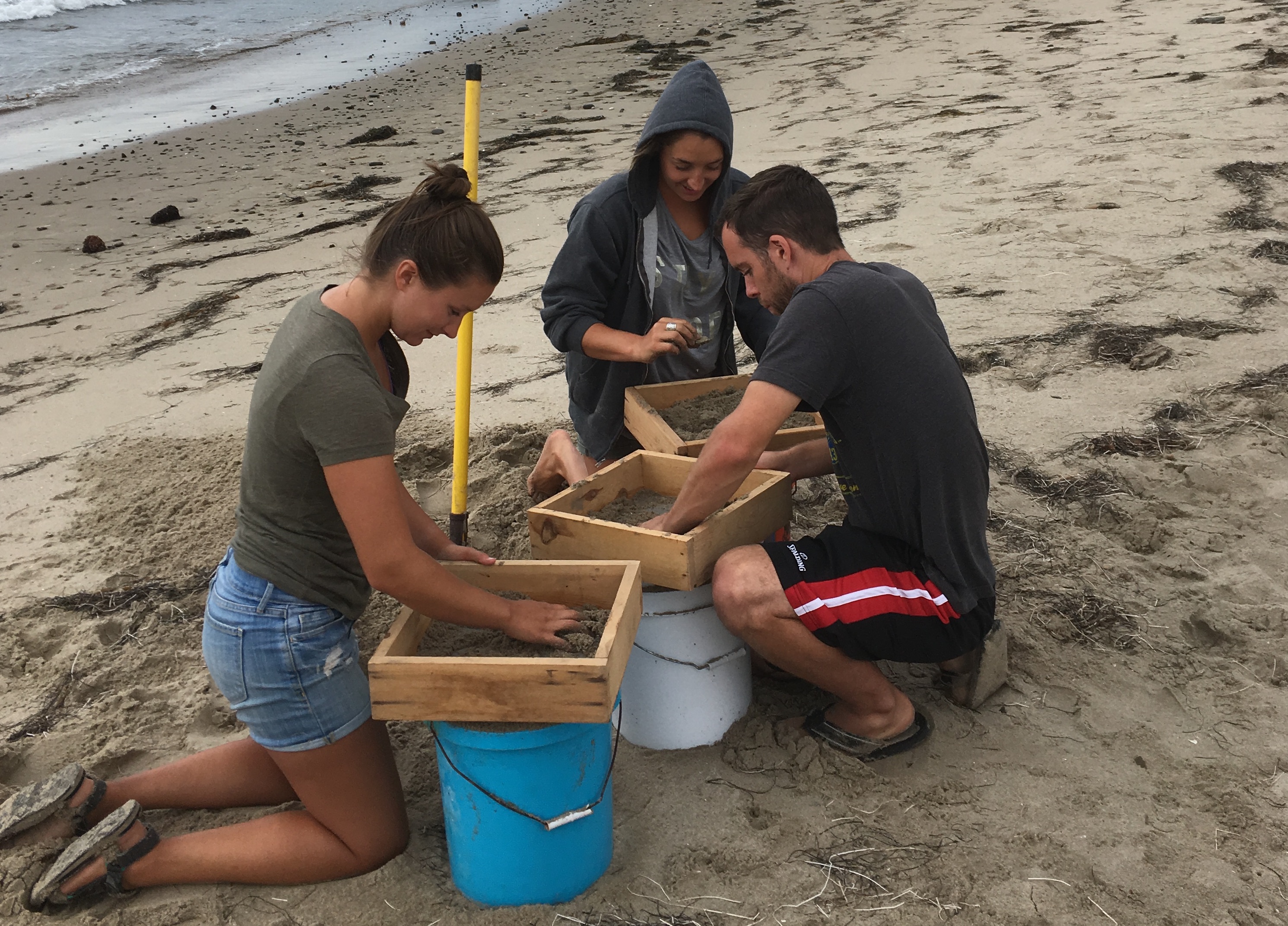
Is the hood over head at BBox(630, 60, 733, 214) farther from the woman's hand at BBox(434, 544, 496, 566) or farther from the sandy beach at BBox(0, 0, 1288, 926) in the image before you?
the woman's hand at BBox(434, 544, 496, 566)

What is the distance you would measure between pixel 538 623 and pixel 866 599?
87cm

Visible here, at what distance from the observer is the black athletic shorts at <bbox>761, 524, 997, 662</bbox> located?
2713 millimetres

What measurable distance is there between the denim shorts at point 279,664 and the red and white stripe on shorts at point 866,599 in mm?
1123

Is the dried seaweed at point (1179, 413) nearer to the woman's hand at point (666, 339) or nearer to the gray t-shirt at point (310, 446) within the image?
the woman's hand at point (666, 339)

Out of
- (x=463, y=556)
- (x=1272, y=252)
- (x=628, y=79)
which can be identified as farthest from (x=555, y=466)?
(x=628, y=79)

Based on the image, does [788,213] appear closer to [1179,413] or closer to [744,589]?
[744,589]

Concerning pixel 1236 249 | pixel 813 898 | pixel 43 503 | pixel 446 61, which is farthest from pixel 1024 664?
pixel 446 61

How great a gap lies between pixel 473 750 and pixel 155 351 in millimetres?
4546

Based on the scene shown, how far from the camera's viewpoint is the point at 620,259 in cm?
380

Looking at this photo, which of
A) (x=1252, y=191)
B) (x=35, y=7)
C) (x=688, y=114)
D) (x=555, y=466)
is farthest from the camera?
(x=35, y=7)

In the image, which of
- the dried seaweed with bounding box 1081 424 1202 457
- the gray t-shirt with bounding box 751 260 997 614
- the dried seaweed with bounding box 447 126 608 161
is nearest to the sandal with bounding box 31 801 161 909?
the gray t-shirt with bounding box 751 260 997 614

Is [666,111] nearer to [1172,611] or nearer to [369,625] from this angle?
[369,625]

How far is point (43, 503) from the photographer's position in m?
4.48

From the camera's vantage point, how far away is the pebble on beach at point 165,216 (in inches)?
328
